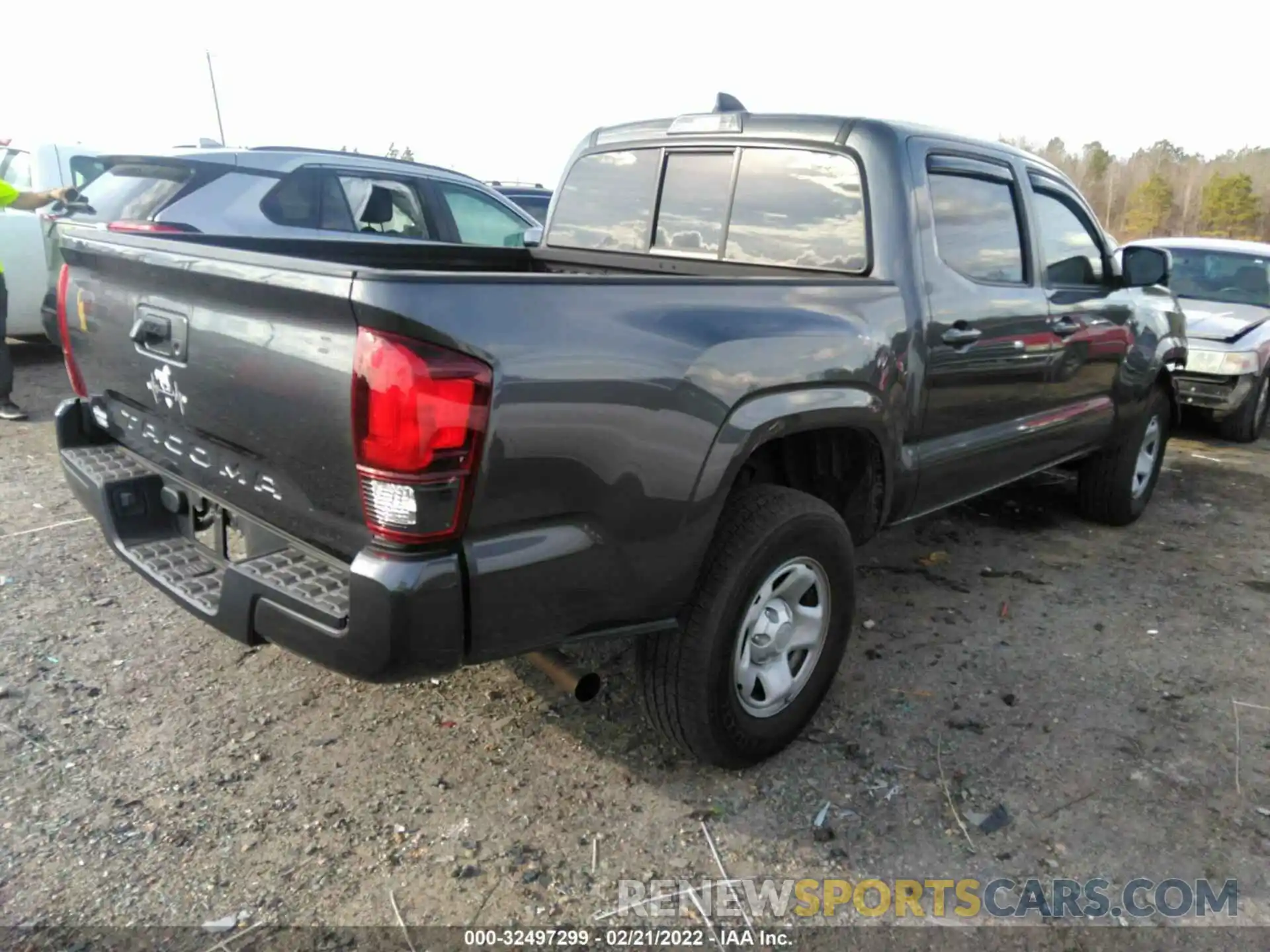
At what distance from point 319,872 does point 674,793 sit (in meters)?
0.98

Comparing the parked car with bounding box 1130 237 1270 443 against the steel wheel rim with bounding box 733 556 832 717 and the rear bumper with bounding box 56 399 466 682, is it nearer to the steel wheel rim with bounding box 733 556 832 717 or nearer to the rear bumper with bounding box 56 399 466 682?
the steel wheel rim with bounding box 733 556 832 717

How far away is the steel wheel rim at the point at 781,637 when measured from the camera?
262cm

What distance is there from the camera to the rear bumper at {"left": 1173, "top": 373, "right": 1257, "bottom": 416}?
7098 mm

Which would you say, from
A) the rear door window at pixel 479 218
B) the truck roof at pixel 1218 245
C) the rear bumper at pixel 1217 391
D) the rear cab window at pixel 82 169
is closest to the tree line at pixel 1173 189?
the truck roof at pixel 1218 245

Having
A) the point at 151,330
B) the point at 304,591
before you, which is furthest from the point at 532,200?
the point at 304,591

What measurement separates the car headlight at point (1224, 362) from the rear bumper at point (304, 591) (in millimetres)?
6964

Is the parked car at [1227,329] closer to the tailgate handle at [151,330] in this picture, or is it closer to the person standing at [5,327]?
the tailgate handle at [151,330]

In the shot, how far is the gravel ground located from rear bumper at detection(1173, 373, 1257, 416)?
13.0 ft

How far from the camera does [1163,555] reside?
4719 millimetres

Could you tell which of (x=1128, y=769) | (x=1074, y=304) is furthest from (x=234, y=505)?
(x=1074, y=304)

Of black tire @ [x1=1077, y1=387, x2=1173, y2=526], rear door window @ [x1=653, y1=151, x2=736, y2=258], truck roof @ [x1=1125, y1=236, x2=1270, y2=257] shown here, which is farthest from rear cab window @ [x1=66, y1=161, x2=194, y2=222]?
truck roof @ [x1=1125, y1=236, x2=1270, y2=257]

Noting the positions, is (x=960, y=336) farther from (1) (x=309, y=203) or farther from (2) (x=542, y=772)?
(1) (x=309, y=203)

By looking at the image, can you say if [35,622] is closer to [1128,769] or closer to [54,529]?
[54,529]

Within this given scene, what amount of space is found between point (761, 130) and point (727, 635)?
1956 millimetres
